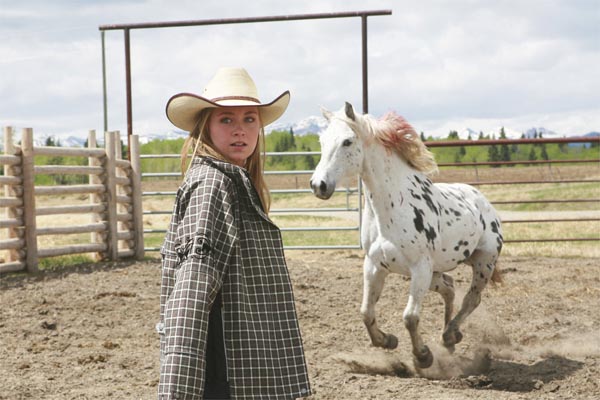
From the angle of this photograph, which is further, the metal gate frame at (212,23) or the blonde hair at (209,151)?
the metal gate frame at (212,23)

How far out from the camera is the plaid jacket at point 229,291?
212cm

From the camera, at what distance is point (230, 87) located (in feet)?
8.25

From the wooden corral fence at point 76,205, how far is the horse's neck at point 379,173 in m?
4.96

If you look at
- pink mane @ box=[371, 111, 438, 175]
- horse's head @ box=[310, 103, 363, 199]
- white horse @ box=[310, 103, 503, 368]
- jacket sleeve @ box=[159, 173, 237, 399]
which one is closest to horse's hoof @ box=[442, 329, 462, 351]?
white horse @ box=[310, 103, 503, 368]

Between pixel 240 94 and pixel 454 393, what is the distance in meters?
2.88

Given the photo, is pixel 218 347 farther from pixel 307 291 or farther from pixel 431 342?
pixel 307 291

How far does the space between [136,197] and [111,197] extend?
0.61 meters

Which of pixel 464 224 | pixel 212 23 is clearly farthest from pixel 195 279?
pixel 212 23

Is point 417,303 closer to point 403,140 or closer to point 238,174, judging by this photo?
point 403,140

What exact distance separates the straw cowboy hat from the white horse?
2470 millimetres

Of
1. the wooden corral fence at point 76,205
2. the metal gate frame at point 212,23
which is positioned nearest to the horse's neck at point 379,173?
the wooden corral fence at point 76,205

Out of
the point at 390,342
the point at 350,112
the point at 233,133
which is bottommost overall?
the point at 390,342

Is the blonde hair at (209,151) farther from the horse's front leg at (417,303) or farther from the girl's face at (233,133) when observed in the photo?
the horse's front leg at (417,303)

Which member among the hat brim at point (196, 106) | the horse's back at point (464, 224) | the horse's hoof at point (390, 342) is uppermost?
the hat brim at point (196, 106)
